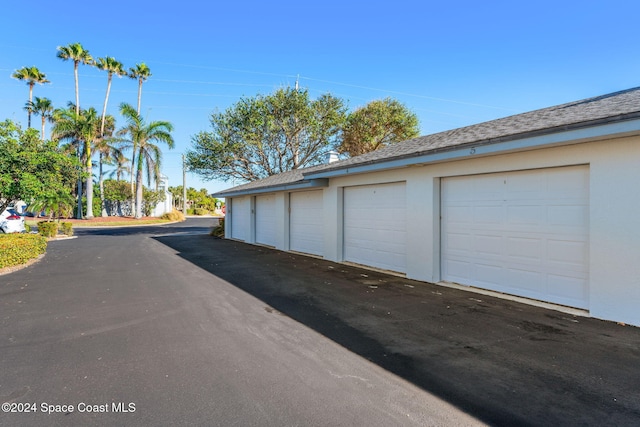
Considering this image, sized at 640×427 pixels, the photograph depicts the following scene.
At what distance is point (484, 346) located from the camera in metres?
3.74

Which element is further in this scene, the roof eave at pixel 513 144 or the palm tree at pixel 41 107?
the palm tree at pixel 41 107

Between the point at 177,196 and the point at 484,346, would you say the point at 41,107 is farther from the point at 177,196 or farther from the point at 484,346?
the point at 484,346

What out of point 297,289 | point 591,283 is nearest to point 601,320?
point 591,283

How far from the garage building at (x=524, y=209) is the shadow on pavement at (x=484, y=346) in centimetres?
57

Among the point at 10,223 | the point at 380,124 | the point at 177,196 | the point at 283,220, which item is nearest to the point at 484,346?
the point at 283,220

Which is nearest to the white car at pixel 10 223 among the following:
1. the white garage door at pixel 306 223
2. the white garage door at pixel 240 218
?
the white garage door at pixel 240 218

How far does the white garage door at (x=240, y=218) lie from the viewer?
16.6 metres

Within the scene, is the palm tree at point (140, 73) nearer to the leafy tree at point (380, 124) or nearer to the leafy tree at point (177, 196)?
the leafy tree at point (380, 124)

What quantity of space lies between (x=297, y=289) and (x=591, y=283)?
16.4 feet

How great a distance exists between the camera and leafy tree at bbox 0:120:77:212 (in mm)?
8766

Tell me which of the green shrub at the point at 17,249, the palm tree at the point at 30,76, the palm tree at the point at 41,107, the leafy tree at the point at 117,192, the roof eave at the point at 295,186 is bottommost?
the green shrub at the point at 17,249

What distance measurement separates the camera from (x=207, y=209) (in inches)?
2549

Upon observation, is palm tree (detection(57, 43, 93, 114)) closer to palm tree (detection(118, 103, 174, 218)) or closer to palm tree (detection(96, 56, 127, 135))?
palm tree (detection(96, 56, 127, 135))

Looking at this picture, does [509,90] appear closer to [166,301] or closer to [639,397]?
[639,397]
